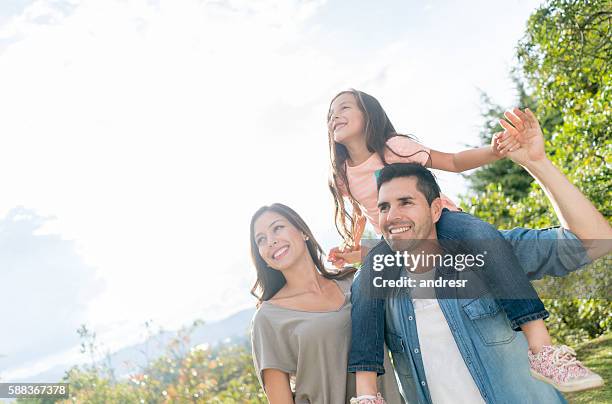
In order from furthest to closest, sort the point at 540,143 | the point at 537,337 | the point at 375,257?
the point at 375,257, the point at 540,143, the point at 537,337

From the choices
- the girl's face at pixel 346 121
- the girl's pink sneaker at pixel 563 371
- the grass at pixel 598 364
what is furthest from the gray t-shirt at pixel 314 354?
the grass at pixel 598 364

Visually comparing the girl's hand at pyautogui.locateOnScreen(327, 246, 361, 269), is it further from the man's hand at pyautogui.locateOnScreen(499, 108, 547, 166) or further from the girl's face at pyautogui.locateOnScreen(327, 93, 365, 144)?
the man's hand at pyautogui.locateOnScreen(499, 108, 547, 166)

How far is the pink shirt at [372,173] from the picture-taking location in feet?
10.8

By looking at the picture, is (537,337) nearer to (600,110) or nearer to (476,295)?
(476,295)

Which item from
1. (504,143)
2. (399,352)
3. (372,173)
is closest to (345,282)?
(372,173)

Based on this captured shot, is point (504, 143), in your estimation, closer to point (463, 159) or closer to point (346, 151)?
point (463, 159)

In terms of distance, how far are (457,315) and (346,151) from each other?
1.39 metres

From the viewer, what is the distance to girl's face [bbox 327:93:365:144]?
344 cm

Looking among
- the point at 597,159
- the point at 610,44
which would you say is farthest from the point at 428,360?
the point at 610,44

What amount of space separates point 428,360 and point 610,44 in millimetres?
5302

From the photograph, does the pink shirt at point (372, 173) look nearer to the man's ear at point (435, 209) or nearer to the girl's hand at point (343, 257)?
the girl's hand at point (343, 257)

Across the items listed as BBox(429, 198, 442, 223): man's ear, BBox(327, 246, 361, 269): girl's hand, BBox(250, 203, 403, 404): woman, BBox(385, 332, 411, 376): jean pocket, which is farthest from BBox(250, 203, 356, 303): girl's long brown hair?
BBox(429, 198, 442, 223): man's ear

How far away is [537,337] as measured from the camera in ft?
7.21

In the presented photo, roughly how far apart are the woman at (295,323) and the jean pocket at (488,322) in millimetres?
599
